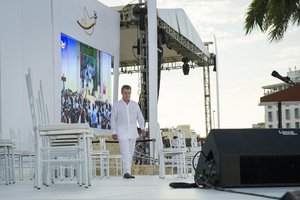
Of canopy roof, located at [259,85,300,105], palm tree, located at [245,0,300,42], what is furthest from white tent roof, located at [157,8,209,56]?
canopy roof, located at [259,85,300,105]

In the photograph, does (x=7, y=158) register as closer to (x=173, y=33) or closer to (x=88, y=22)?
(x=88, y=22)

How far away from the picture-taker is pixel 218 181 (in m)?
3.68

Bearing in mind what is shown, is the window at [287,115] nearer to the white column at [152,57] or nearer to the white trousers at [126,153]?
the white column at [152,57]

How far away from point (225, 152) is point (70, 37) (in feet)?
A: 28.3

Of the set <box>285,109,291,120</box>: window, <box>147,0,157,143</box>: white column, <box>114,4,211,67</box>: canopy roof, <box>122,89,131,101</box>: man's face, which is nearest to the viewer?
<box>122,89,131,101</box>: man's face

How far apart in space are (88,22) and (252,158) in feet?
31.4

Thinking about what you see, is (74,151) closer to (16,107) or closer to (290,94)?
(290,94)

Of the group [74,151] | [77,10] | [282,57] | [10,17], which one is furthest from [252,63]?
[74,151]

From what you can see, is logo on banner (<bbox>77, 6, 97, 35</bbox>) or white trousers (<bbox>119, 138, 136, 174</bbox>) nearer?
white trousers (<bbox>119, 138, 136, 174</bbox>)

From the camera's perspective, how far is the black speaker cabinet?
11.9 feet

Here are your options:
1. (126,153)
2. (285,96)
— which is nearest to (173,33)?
(126,153)

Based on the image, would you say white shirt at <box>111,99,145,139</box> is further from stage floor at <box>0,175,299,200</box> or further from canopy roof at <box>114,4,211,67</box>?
canopy roof at <box>114,4,211,67</box>

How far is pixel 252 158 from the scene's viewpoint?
3.66 metres

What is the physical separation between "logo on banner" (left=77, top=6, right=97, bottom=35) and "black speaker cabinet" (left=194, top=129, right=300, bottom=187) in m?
8.86
